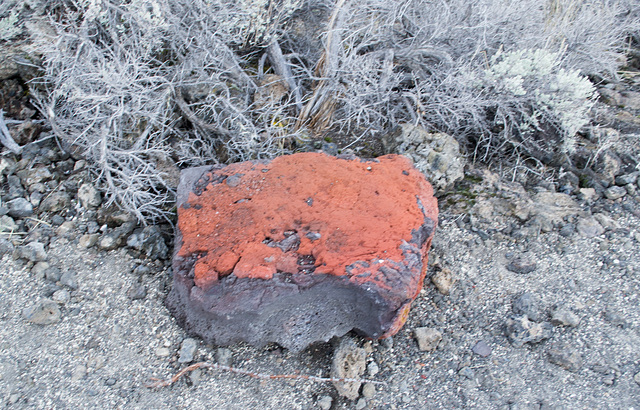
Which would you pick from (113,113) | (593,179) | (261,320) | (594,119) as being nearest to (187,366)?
(261,320)

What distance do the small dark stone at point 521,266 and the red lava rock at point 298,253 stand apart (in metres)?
0.55

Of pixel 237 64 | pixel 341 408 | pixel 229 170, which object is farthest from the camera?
pixel 237 64

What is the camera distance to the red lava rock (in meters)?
2.11

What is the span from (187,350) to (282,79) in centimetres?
180

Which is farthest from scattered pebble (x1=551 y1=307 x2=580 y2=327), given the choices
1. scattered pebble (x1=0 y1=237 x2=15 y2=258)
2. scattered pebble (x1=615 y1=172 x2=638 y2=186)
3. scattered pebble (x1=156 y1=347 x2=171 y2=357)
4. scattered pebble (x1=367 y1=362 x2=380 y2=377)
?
scattered pebble (x1=0 y1=237 x2=15 y2=258)

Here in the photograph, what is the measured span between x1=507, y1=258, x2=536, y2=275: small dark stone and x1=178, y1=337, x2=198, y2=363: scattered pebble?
160cm

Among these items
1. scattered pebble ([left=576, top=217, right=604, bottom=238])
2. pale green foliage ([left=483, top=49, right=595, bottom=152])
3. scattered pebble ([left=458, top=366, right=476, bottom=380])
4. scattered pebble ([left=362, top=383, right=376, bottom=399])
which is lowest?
scattered pebble ([left=362, top=383, right=376, bottom=399])

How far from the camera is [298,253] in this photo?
2.21 meters

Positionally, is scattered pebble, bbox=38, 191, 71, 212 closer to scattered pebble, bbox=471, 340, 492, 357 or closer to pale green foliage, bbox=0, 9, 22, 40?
pale green foliage, bbox=0, 9, 22, 40

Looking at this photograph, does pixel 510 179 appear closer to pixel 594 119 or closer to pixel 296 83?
A: pixel 594 119

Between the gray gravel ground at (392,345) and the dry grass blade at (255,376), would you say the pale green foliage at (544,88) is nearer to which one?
the gray gravel ground at (392,345)

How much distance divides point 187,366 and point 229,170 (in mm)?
970

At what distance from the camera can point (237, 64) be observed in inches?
124

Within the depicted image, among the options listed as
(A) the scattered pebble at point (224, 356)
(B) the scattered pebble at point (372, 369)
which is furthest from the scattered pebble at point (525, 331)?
(A) the scattered pebble at point (224, 356)
